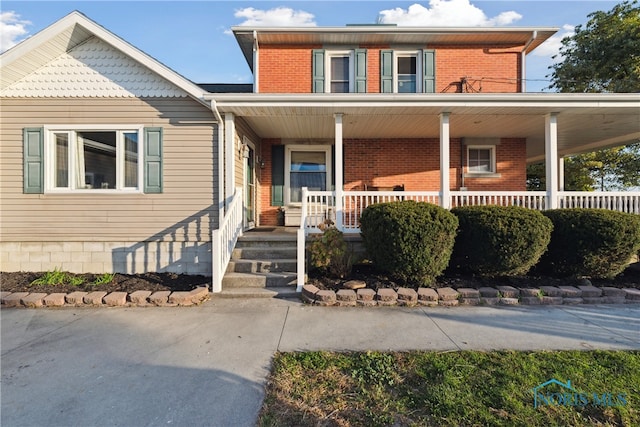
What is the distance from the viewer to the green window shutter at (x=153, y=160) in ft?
19.9

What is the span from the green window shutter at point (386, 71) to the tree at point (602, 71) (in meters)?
10.7

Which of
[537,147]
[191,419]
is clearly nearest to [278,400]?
[191,419]

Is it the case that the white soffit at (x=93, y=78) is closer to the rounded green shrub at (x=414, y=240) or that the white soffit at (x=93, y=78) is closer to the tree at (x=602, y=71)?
the rounded green shrub at (x=414, y=240)

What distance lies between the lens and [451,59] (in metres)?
8.81

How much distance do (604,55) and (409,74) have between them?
12046mm

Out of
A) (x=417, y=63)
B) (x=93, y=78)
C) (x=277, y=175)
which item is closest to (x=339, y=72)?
(x=417, y=63)

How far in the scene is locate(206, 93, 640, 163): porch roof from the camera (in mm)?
5891

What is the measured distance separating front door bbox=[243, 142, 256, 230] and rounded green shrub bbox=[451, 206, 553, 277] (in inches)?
185

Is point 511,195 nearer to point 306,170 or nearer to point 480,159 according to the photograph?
point 480,159

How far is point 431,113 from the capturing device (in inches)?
253

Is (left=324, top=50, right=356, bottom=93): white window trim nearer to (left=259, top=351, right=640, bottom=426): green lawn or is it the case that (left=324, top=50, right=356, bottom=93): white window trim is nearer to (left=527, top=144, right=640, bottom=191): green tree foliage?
(left=259, top=351, right=640, bottom=426): green lawn

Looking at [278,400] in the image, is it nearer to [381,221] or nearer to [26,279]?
[381,221]

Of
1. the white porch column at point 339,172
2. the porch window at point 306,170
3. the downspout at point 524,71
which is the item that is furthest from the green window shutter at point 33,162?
the downspout at point 524,71

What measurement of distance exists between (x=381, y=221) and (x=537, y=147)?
27.6 feet
